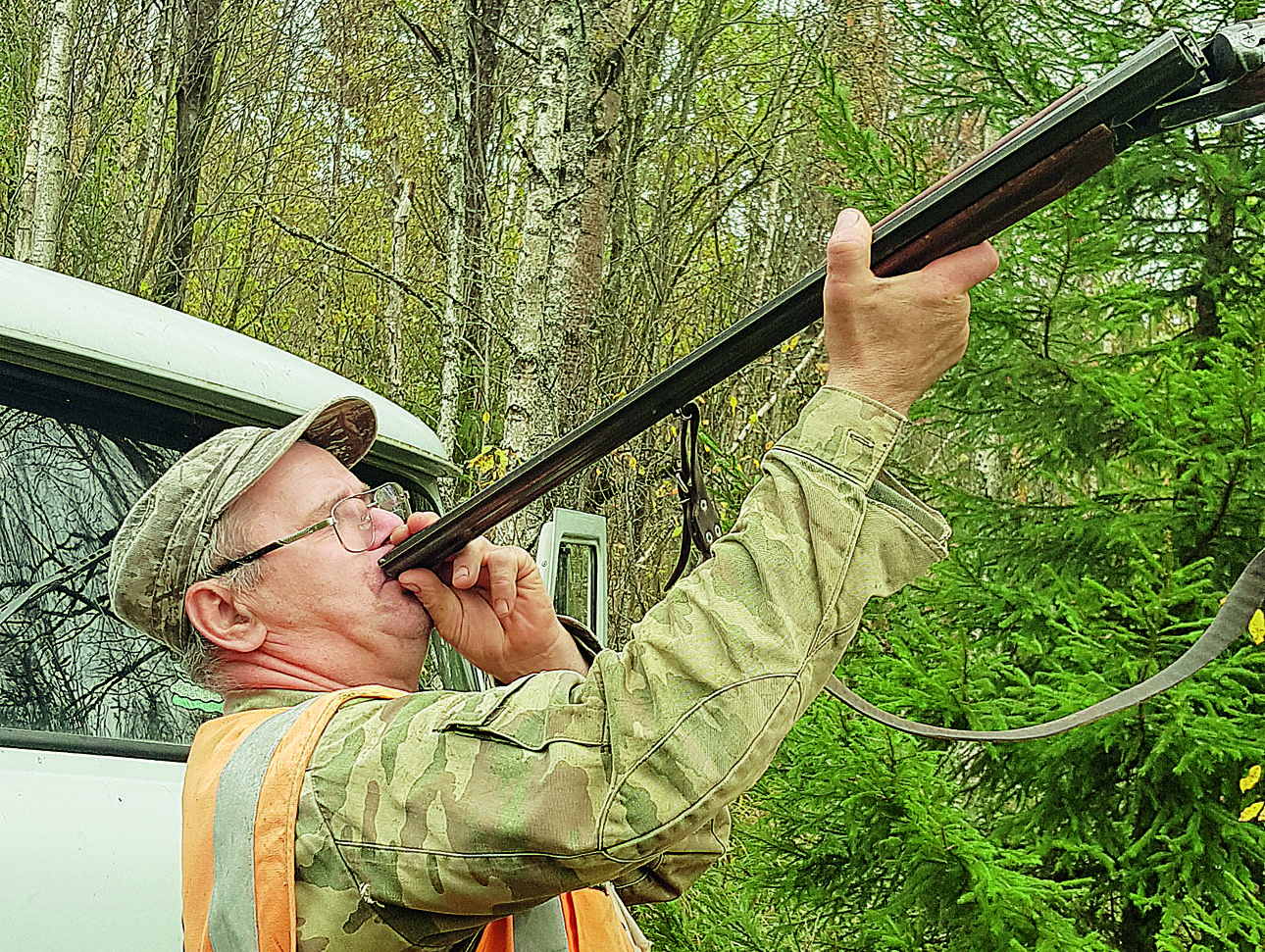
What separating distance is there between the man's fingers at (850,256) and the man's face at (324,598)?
2.81 ft

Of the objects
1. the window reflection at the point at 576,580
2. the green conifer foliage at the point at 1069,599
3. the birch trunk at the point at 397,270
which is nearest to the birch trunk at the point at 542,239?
the green conifer foliage at the point at 1069,599

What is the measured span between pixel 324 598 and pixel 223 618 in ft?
0.50

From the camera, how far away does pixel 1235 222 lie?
475 cm

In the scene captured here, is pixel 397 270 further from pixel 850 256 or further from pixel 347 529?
pixel 850 256

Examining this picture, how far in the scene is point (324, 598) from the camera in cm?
193

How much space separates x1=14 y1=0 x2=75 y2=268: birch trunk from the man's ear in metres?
8.44

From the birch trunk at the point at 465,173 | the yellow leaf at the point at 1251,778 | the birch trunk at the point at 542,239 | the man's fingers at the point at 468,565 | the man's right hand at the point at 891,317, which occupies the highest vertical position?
the birch trunk at the point at 465,173

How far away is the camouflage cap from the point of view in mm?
1943

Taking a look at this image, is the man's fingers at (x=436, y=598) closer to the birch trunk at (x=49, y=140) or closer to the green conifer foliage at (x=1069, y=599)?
the green conifer foliage at (x=1069, y=599)

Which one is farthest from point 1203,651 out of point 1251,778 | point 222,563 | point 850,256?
point 1251,778

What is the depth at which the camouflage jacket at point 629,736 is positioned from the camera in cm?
141

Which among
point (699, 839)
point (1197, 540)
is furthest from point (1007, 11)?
point (699, 839)

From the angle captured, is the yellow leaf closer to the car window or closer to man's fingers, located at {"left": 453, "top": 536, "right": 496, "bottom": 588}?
man's fingers, located at {"left": 453, "top": 536, "right": 496, "bottom": 588}

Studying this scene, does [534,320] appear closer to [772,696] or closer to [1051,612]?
[1051,612]
